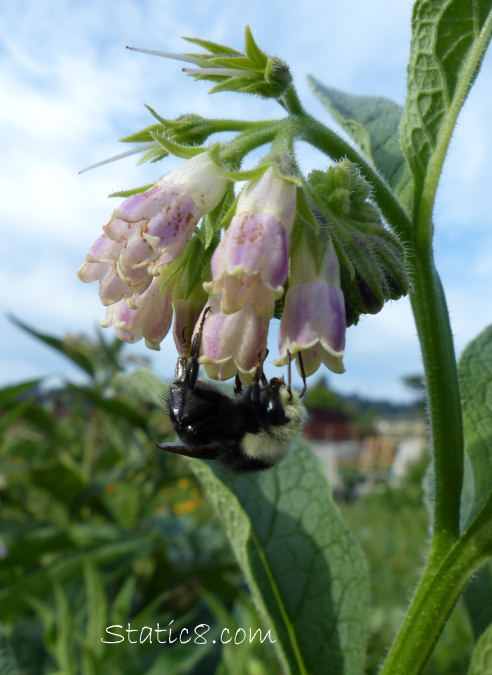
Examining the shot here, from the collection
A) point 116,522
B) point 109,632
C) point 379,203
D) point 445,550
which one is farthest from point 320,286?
point 116,522

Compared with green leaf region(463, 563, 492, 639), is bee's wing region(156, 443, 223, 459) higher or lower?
higher

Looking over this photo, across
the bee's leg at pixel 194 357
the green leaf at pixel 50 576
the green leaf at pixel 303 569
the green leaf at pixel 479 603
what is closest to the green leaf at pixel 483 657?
the green leaf at pixel 303 569

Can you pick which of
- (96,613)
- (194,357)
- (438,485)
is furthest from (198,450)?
(96,613)

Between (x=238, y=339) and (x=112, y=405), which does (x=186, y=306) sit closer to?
(x=238, y=339)

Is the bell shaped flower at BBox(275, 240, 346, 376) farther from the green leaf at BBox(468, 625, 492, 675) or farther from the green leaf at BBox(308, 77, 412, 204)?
the green leaf at BBox(468, 625, 492, 675)

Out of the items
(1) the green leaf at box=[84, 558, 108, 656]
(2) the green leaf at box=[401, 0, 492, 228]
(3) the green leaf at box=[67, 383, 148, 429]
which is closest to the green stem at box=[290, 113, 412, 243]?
(2) the green leaf at box=[401, 0, 492, 228]

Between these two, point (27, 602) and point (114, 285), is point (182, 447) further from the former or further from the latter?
point (27, 602)

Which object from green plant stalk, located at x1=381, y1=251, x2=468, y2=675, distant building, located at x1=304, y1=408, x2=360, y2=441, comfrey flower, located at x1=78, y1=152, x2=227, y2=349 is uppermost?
distant building, located at x1=304, y1=408, x2=360, y2=441

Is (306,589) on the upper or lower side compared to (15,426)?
lower
